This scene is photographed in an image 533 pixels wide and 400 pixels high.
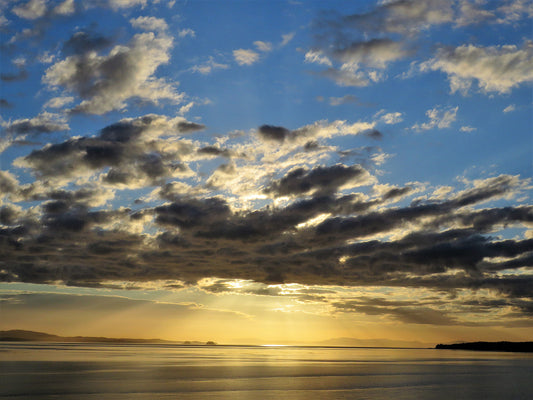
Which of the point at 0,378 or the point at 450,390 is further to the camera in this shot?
the point at 0,378

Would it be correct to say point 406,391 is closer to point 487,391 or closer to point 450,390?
point 450,390

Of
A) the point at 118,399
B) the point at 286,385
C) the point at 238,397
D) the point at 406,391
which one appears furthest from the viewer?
the point at 286,385

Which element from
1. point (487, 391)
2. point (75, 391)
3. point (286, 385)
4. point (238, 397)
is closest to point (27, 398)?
point (75, 391)

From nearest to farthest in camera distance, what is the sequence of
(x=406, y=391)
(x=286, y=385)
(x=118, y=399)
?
1. (x=118, y=399)
2. (x=406, y=391)
3. (x=286, y=385)

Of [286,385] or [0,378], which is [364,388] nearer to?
[286,385]

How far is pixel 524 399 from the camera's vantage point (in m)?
49.6

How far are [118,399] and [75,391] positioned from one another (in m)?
8.32

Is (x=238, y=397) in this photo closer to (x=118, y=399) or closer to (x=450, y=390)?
(x=118, y=399)

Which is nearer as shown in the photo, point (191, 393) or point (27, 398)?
point (27, 398)

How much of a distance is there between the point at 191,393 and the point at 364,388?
2119 cm

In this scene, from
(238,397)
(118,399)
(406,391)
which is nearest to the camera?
(118,399)

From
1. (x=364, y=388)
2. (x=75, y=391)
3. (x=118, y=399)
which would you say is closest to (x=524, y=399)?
(x=364, y=388)

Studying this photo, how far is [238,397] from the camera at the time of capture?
154ft

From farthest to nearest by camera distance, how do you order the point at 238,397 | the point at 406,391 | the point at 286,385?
the point at 286,385 < the point at 406,391 < the point at 238,397
